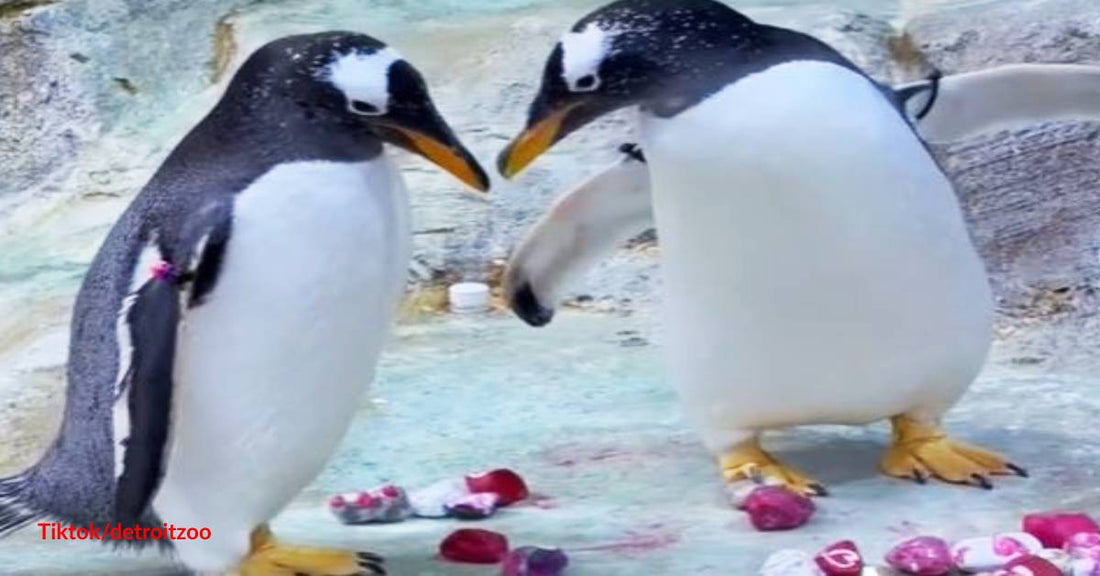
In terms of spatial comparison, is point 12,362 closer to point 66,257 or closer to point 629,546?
point 66,257

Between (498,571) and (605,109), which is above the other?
(605,109)

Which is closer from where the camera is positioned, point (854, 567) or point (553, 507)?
point (854, 567)

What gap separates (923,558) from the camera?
1.25 m

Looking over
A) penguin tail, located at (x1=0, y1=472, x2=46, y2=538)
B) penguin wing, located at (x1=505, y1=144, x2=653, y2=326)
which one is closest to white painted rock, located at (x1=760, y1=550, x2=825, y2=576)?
penguin wing, located at (x1=505, y1=144, x2=653, y2=326)

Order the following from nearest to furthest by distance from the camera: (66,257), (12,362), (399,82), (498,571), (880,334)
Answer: (399,82) → (498,571) → (880,334) → (12,362) → (66,257)

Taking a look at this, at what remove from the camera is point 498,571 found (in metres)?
1.29

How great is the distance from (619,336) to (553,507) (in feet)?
2.02

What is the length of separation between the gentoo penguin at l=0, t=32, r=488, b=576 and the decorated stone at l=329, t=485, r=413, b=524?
0.19 metres

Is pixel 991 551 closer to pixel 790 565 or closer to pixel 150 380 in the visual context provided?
pixel 790 565

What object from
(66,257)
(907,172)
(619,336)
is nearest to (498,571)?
(907,172)

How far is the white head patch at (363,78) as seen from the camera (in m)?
1.17

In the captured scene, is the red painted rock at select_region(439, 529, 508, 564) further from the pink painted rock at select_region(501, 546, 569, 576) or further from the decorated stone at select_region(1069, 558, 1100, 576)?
the decorated stone at select_region(1069, 558, 1100, 576)

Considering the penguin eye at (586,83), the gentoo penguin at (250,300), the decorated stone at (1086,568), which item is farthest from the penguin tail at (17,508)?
the decorated stone at (1086,568)

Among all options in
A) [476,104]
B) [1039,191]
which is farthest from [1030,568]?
[476,104]
